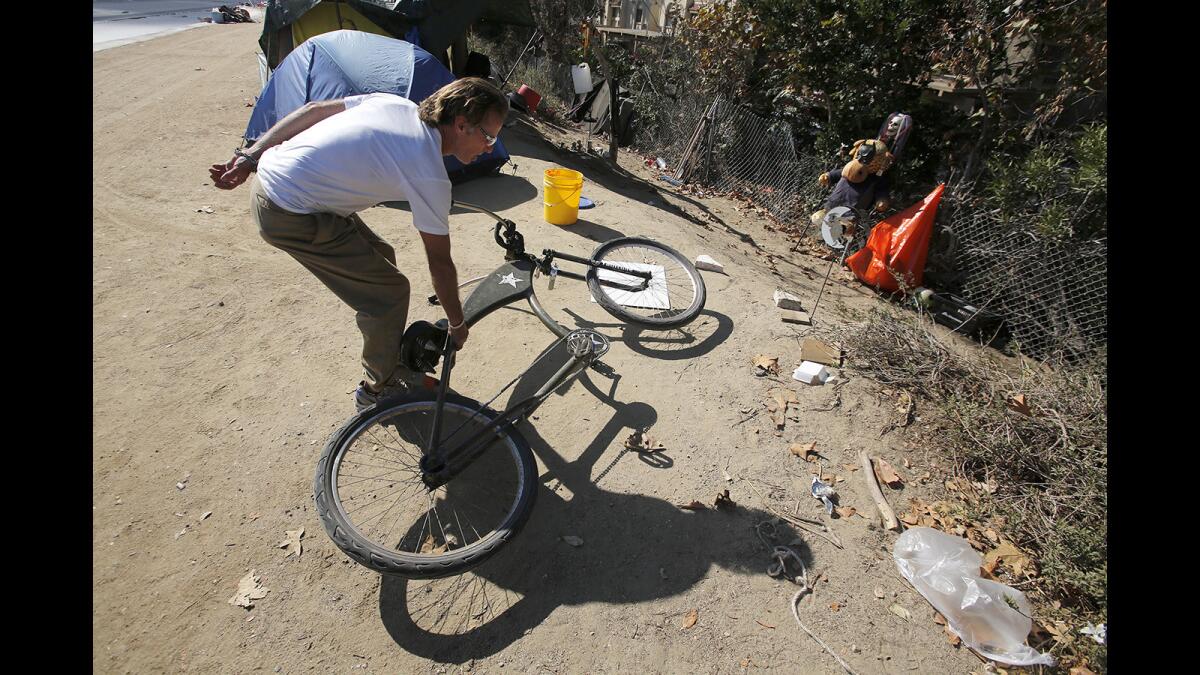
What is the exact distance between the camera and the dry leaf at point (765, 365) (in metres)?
3.89

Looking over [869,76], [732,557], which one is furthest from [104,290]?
[869,76]

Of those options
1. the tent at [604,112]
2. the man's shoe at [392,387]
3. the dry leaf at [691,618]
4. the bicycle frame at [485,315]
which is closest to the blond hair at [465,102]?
the bicycle frame at [485,315]

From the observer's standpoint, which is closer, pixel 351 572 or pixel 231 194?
pixel 351 572

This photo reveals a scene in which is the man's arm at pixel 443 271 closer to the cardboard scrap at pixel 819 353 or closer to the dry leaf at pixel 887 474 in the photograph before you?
the dry leaf at pixel 887 474

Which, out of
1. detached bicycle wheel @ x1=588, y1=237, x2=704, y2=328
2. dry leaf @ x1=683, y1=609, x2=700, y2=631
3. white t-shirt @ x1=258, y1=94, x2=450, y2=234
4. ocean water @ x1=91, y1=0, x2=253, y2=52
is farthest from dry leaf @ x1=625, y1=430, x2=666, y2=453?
ocean water @ x1=91, y1=0, x2=253, y2=52

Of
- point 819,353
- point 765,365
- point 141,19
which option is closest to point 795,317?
point 819,353

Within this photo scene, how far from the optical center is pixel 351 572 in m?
2.48

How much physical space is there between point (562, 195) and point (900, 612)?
461cm

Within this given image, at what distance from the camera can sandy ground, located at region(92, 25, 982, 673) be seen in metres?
2.27

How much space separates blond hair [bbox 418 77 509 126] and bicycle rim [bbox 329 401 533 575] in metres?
1.30

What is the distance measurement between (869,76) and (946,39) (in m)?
0.92

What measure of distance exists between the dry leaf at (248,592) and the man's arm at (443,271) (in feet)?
4.70

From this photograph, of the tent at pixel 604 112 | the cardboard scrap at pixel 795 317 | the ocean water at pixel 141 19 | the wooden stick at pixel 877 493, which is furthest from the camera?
the ocean water at pixel 141 19
